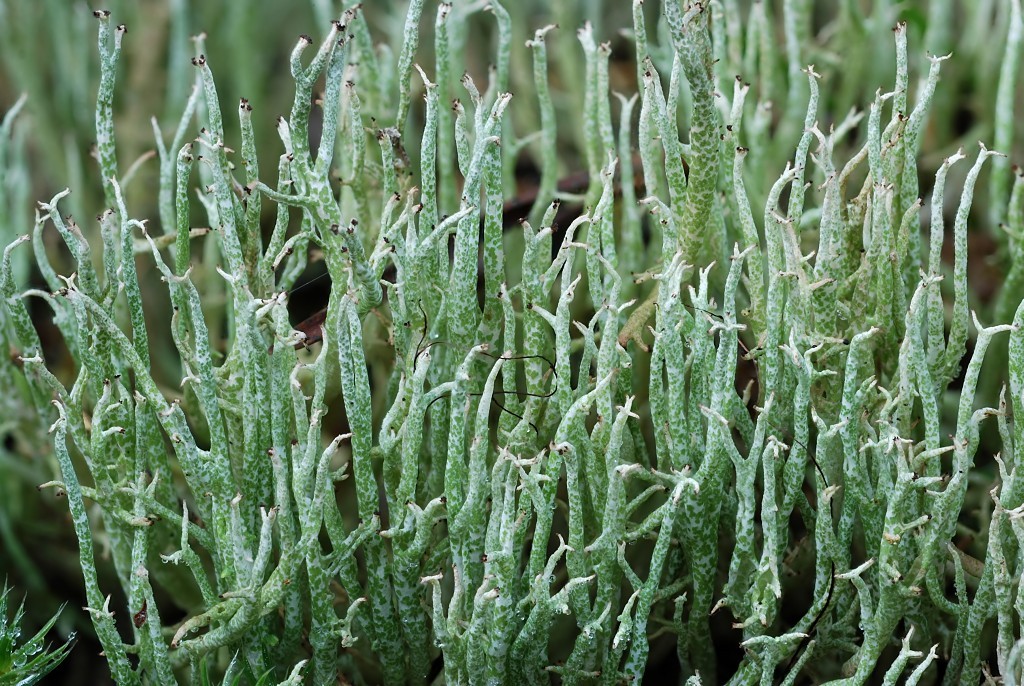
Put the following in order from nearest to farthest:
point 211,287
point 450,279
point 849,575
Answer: point 849,575 → point 450,279 → point 211,287

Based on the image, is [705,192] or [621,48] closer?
[705,192]

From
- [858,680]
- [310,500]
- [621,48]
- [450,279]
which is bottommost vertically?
[858,680]

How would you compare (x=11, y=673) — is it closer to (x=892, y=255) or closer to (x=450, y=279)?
(x=450, y=279)

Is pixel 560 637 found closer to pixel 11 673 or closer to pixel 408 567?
pixel 408 567

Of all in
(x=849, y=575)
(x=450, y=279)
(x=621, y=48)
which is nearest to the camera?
(x=849, y=575)

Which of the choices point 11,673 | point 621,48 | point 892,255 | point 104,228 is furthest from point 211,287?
point 621,48

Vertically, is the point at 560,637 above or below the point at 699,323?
below

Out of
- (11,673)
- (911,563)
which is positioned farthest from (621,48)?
(11,673)
